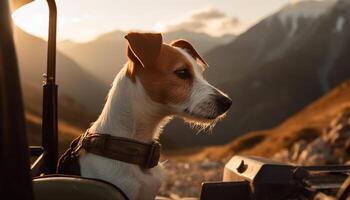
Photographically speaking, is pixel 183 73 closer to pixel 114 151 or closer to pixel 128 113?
pixel 128 113

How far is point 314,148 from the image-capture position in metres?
31.7

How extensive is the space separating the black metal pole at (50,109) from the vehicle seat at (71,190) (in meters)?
1.63

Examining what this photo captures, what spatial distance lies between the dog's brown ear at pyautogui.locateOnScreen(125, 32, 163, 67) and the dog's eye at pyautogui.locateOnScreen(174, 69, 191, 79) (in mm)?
378

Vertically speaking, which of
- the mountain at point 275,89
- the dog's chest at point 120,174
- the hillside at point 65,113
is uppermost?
the dog's chest at point 120,174

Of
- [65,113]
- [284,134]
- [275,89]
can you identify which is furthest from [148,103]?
[275,89]

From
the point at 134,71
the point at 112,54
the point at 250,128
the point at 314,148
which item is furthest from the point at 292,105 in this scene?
the point at 134,71

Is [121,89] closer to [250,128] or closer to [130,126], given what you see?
[130,126]

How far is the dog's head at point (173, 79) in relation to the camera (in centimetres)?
427

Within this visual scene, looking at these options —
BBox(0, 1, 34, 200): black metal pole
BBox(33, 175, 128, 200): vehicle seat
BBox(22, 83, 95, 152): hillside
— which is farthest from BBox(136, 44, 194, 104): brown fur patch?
BBox(22, 83, 95, 152): hillside

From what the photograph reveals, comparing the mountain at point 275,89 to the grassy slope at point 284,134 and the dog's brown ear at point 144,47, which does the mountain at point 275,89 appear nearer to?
the grassy slope at point 284,134

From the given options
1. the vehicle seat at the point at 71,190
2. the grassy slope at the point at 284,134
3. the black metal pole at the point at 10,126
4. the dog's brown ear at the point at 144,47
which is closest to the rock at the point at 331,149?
the grassy slope at the point at 284,134

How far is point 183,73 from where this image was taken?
472 centimetres

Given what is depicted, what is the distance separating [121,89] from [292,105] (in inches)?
6303

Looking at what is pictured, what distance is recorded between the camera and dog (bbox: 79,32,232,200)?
3.88m
